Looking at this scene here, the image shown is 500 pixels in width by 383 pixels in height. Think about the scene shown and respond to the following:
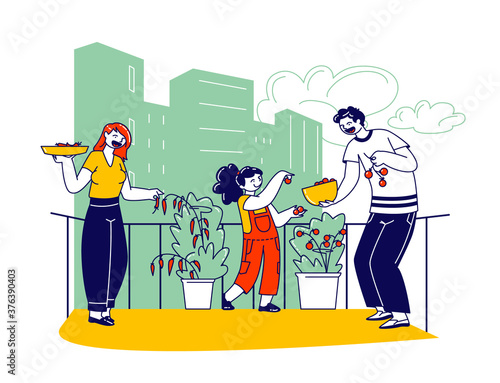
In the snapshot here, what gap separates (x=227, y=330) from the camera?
6.36m

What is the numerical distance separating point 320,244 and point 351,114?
1210 millimetres

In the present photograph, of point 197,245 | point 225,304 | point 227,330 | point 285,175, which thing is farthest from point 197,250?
point 285,175

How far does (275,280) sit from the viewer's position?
6.73 meters

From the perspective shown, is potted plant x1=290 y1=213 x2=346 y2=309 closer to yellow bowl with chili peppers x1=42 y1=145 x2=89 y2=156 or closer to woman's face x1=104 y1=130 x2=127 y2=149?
woman's face x1=104 y1=130 x2=127 y2=149

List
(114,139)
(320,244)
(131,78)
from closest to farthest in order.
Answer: (114,139)
(320,244)
(131,78)

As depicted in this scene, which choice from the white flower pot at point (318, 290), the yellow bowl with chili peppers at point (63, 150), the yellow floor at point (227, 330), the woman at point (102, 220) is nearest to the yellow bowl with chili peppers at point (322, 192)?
the white flower pot at point (318, 290)

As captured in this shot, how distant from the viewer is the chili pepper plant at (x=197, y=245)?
6.78 metres

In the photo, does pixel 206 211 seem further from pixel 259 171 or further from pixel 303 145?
pixel 303 145

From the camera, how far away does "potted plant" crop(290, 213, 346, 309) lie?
6.79 meters

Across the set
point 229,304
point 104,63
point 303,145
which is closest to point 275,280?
point 229,304

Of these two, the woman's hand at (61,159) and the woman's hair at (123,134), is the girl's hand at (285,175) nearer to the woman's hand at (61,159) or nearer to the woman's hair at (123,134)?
the woman's hair at (123,134)

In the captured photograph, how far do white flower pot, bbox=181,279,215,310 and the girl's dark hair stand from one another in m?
0.76

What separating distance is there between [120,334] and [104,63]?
2.47 meters

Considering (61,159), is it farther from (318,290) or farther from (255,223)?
(318,290)
